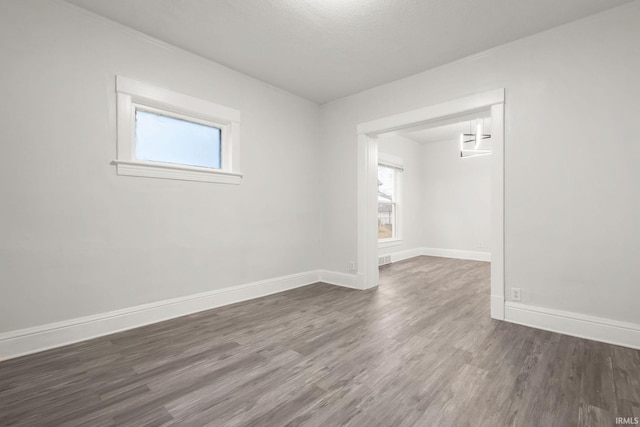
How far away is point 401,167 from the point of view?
6.66 meters

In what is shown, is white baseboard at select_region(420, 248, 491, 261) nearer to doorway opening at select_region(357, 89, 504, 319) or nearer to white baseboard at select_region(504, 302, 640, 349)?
doorway opening at select_region(357, 89, 504, 319)

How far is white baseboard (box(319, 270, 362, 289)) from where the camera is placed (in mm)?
4164

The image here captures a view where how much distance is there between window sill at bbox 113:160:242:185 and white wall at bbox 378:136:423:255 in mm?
3952

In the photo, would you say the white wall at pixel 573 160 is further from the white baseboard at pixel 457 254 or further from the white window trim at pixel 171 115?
the white baseboard at pixel 457 254

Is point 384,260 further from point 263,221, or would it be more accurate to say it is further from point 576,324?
point 576,324

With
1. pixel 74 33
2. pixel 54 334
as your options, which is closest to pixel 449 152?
pixel 74 33

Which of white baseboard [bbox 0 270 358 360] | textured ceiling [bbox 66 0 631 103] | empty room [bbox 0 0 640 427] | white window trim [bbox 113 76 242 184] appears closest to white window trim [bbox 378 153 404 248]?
empty room [bbox 0 0 640 427]

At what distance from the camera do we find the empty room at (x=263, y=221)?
1.75 meters

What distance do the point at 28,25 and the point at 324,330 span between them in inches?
135

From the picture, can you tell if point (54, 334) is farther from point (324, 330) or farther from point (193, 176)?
point (324, 330)

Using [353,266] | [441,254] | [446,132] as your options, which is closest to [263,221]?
[353,266]

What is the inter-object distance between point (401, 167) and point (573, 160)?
417 cm

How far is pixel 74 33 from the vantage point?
241 cm

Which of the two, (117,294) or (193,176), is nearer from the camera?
(117,294)
